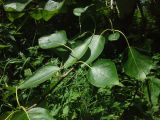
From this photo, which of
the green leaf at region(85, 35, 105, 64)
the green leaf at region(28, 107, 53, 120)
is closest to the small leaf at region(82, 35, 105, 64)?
the green leaf at region(85, 35, 105, 64)

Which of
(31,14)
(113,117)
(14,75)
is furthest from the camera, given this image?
(14,75)

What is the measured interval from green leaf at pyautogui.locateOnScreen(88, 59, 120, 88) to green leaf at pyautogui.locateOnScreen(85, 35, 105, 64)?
1 cm

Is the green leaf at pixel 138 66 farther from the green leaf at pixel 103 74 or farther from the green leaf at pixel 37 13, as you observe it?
the green leaf at pixel 37 13

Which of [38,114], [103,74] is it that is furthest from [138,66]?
[38,114]

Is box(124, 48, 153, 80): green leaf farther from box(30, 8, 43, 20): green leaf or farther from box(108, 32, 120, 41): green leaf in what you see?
box(30, 8, 43, 20): green leaf

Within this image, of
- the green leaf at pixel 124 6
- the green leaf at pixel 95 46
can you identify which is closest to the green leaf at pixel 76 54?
the green leaf at pixel 95 46

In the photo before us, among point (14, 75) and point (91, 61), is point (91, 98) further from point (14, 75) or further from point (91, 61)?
point (91, 61)

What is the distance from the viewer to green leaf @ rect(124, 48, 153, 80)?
543 mm

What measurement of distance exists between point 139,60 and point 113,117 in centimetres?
184

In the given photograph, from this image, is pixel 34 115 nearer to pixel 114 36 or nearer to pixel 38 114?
pixel 38 114

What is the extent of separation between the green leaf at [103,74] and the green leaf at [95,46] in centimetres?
1

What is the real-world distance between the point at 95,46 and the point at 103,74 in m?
0.06

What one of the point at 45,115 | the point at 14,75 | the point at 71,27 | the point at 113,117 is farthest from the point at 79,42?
the point at 71,27

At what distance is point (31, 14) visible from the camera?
0.62m
